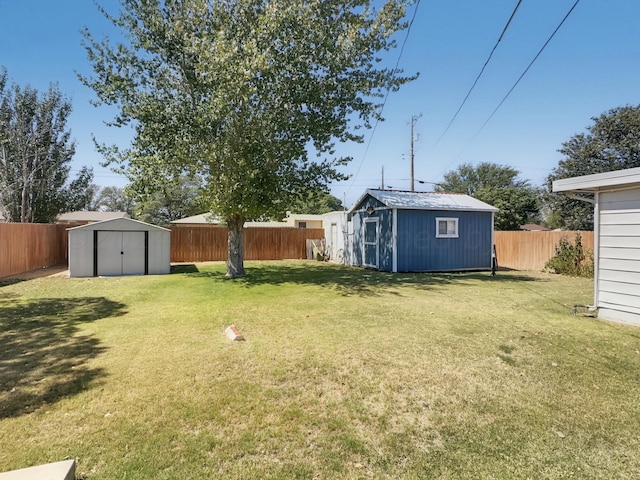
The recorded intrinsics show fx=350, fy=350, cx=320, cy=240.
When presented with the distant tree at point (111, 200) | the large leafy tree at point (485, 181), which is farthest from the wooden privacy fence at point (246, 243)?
the distant tree at point (111, 200)

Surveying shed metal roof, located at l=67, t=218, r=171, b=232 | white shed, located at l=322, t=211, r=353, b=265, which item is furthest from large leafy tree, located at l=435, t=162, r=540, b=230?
shed metal roof, located at l=67, t=218, r=171, b=232

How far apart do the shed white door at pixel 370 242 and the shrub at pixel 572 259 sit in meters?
6.19

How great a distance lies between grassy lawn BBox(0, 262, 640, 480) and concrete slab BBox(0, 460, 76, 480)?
21 centimetres

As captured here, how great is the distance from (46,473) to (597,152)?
32975 mm

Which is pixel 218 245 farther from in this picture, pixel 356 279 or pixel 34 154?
pixel 34 154

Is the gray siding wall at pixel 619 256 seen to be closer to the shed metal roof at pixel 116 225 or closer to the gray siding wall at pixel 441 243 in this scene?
the gray siding wall at pixel 441 243

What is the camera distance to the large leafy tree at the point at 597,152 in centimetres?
2451

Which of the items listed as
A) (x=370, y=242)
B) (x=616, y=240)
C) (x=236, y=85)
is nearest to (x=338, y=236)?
(x=370, y=242)

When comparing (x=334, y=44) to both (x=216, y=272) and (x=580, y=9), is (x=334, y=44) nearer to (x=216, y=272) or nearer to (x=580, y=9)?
(x=580, y=9)

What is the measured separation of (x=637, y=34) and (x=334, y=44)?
22.3 feet

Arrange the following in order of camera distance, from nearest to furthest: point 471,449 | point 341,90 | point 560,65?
point 471,449 → point 560,65 → point 341,90

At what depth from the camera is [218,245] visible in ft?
55.0

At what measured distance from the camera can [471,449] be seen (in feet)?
7.98

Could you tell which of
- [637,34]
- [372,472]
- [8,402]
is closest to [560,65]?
[637,34]
